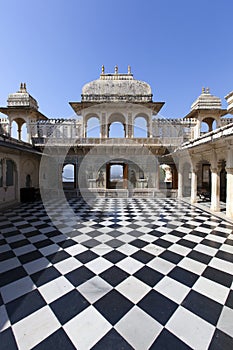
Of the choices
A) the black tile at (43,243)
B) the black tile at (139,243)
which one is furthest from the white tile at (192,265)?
the black tile at (43,243)

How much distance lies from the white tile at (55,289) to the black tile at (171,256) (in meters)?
1.96

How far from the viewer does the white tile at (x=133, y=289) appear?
245cm

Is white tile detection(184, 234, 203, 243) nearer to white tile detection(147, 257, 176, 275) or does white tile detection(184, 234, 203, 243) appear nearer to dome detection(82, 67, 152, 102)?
white tile detection(147, 257, 176, 275)

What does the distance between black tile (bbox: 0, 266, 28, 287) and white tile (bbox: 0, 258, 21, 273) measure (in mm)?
117

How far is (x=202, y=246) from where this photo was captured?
4.08m

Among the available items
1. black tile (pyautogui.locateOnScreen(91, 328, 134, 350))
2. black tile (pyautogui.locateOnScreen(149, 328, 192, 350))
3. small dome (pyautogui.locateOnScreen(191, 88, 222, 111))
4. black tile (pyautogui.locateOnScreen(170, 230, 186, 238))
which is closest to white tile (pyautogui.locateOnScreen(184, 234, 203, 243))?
black tile (pyautogui.locateOnScreen(170, 230, 186, 238))

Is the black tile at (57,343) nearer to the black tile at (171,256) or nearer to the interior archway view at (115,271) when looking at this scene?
the interior archway view at (115,271)

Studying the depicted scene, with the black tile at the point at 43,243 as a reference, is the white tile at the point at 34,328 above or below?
below

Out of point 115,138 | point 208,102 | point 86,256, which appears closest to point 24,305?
point 86,256

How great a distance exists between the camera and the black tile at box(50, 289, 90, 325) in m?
2.11

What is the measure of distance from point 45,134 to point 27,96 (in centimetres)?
296

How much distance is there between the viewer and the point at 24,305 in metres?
2.29

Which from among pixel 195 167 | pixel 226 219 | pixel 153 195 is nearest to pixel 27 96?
pixel 153 195

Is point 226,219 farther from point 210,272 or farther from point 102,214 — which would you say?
point 102,214
